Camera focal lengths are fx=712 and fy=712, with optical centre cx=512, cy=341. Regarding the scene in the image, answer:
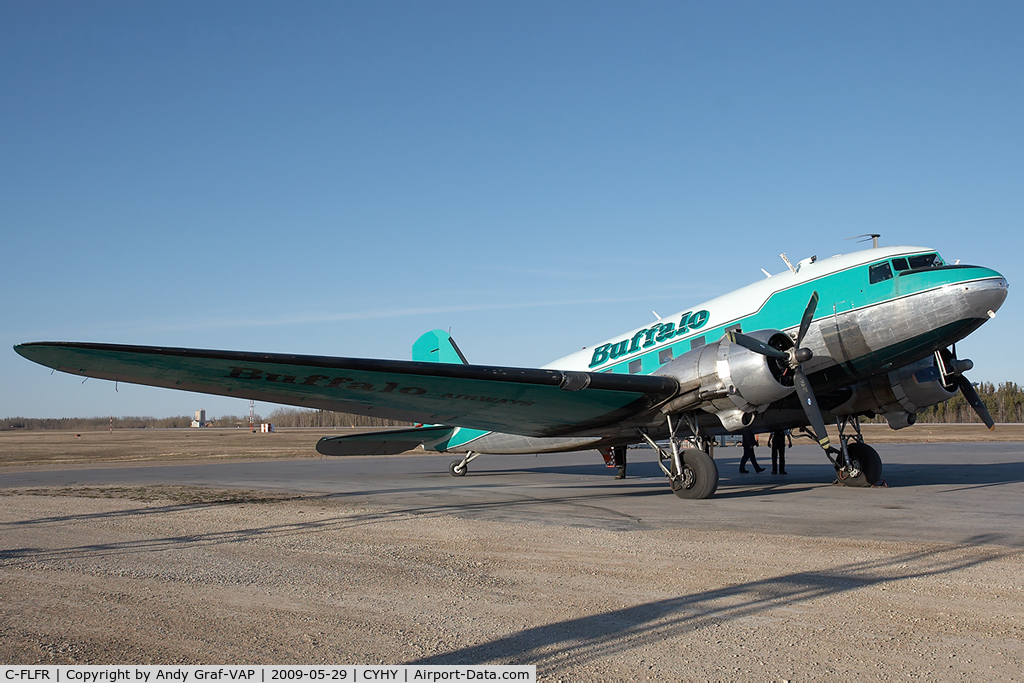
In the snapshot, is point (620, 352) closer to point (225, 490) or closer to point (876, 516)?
point (876, 516)

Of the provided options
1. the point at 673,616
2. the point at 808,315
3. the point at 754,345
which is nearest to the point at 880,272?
the point at 808,315

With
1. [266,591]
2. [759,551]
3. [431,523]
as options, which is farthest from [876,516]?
[266,591]

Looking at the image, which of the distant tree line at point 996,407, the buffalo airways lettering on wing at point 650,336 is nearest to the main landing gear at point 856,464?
the buffalo airways lettering on wing at point 650,336

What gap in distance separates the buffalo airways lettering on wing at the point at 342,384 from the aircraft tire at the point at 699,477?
3.21 m

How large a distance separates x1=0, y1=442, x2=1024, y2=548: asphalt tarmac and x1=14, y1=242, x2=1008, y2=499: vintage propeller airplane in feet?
4.58

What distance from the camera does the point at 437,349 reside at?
68.1 ft

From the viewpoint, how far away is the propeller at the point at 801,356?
40.3ft

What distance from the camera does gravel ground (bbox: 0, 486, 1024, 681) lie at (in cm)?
432

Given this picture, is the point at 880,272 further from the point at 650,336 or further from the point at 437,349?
the point at 437,349

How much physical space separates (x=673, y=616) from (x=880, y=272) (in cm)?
1004

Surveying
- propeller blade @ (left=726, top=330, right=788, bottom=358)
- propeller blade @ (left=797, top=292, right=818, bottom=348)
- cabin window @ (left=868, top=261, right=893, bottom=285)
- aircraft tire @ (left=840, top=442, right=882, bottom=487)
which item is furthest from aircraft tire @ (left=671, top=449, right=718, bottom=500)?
aircraft tire @ (left=840, top=442, right=882, bottom=487)

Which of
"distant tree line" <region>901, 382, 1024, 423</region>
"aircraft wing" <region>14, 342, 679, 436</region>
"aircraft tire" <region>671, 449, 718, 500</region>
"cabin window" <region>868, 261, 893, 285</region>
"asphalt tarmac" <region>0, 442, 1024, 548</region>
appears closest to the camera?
"aircraft wing" <region>14, 342, 679, 436</region>

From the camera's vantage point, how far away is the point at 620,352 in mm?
16406

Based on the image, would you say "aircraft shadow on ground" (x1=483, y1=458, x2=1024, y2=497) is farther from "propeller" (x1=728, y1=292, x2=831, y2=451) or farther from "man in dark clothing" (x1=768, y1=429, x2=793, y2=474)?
"propeller" (x1=728, y1=292, x2=831, y2=451)
